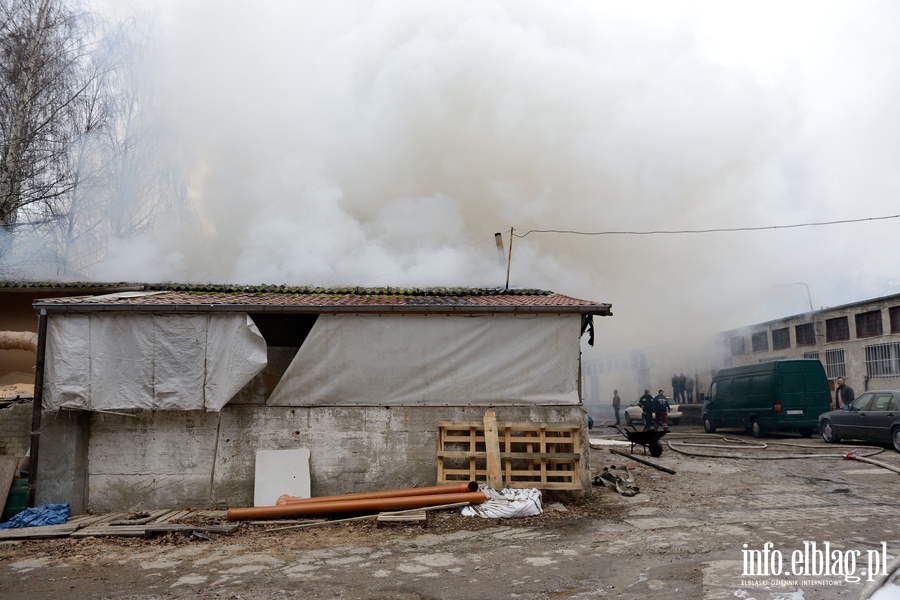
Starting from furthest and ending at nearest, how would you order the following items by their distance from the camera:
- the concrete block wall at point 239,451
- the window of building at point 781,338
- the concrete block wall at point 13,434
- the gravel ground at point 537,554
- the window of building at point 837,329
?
the window of building at point 781,338
the window of building at point 837,329
the concrete block wall at point 13,434
the concrete block wall at point 239,451
the gravel ground at point 537,554

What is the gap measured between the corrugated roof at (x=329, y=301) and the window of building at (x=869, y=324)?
16993mm

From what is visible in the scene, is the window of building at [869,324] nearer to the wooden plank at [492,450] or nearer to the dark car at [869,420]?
the dark car at [869,420]

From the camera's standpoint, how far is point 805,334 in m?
26.1

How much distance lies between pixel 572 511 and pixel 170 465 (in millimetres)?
6011

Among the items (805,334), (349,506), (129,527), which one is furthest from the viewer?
(805,334)

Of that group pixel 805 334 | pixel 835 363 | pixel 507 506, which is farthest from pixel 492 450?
pixel 805 334

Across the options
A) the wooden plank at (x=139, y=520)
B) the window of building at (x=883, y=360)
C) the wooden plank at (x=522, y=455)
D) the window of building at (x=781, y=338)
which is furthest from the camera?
the window of building at (x=781, y=338)

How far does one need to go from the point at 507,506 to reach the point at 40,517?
21.1 feet

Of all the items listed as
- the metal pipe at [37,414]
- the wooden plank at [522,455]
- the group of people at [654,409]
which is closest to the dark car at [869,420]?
the group of people at [654,409]

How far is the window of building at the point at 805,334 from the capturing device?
25.5 m

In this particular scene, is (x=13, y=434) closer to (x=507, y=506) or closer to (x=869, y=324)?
(x=507, y=506)

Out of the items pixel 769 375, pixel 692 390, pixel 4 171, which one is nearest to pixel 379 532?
pixel 769 375

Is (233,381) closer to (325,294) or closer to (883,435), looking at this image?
(325,294)

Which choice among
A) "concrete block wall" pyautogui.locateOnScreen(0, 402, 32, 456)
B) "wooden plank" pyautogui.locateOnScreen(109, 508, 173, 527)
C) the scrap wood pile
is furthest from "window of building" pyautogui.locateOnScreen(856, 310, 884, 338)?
"concrete block wall" pyautogui.locateOnScreen(0, 402, 32, 456)
